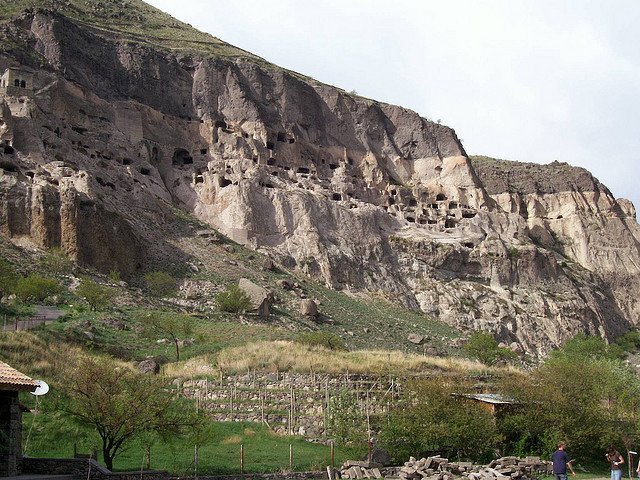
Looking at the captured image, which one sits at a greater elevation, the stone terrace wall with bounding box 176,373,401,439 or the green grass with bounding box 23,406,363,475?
the stone terrace wall with bounding box 176,373,401,439

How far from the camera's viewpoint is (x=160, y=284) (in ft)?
174

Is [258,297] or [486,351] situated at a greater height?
[258,297]

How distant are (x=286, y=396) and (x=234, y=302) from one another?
67.9 ft

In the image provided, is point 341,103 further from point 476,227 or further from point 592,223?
point 592,223

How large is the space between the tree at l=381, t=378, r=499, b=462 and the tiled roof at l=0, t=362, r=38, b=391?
11.5 m

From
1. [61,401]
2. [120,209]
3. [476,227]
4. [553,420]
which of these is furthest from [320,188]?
[61,401]

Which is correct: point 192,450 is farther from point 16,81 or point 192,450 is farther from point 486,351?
point 16,81

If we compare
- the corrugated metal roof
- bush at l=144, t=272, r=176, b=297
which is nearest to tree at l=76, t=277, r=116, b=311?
bush at l=144, t=272, r=176, b=297

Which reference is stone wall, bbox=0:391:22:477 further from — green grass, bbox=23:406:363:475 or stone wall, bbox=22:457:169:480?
green grass, bbox=23:406:363:475

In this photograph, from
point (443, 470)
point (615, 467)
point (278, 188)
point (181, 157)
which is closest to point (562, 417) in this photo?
point (443, 470)

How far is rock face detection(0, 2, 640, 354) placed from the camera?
57.7 m

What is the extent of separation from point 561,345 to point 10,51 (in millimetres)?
50974

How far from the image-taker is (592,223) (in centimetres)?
9594

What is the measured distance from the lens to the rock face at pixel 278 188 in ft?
189
